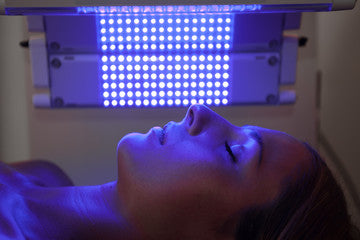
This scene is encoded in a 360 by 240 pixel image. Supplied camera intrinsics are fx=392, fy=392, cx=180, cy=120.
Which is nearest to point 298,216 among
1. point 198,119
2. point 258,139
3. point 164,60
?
point 258,139

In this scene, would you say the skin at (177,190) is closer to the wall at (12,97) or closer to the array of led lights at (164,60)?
the array of led lights at (164,60)

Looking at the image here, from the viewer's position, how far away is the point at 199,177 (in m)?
0.84

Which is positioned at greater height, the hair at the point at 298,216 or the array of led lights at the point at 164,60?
the array of led lights at the point at 164,60

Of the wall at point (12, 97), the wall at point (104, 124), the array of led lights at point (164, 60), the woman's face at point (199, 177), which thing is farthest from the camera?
the wall at point (12, 97)

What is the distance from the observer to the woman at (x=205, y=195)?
847 millimetres

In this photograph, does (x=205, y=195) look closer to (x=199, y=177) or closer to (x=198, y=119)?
(x=199, y=177)

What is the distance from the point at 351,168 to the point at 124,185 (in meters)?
0.84

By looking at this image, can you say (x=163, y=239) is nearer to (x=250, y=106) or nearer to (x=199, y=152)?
(x=199, y=152)

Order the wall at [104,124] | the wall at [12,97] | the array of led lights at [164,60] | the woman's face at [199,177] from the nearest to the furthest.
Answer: the woman's face at [199,177]
the array of led lights at [164,60]
the wall at [104,124]
the wall at [12,97]

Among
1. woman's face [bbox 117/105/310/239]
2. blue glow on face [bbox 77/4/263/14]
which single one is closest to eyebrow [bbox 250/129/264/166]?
woman's face [bbox 117/105/310/239]

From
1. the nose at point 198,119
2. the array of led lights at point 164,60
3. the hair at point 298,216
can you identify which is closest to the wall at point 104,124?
the array of led lights at point 164,60

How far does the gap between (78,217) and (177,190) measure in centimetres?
28

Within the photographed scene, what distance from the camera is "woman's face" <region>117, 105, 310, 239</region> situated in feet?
2.77

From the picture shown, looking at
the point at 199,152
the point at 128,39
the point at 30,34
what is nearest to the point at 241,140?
the point at 199,152
